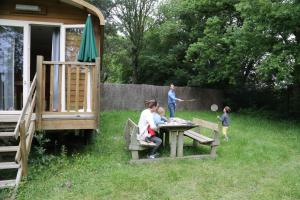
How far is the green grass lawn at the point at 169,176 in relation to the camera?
5.86 meters

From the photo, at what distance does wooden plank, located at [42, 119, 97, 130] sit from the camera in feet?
23.6

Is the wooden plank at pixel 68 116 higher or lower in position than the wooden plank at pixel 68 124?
higher

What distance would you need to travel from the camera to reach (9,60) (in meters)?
8.44

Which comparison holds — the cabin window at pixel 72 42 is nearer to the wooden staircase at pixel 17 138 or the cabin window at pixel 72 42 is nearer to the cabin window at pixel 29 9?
the cabin window at pixel 29 9

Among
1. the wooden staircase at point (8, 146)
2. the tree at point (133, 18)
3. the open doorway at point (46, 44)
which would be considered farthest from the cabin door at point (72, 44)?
the tree at point (133, 18)

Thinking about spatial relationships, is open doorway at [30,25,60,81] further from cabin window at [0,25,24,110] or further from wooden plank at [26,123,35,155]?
wooden plank at [26,123,35,155]

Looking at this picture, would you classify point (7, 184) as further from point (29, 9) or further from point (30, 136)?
point (29, 9)

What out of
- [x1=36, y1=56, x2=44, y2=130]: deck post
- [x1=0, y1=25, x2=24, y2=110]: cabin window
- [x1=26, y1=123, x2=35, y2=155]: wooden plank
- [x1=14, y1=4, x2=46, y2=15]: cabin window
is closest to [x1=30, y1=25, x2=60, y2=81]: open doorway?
[x1=14, y1=4, x2=46, y2=15]: cabin window

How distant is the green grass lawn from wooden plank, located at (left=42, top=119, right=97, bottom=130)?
725 millimetres

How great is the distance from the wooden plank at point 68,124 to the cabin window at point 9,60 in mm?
1718

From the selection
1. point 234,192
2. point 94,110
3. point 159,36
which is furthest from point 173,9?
point 234,192

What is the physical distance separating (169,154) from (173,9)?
671 inches

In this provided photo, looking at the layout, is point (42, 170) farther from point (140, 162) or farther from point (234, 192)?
point (234, 192)

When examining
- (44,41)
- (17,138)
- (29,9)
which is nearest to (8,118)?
(17,138)
